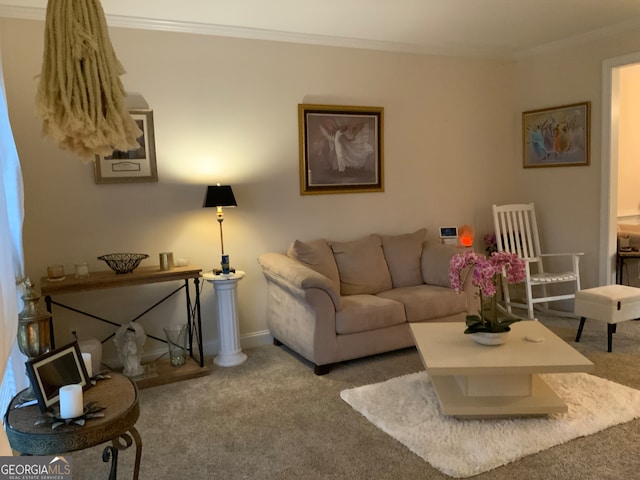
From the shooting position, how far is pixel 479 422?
2656 mm

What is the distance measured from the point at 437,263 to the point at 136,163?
256cm

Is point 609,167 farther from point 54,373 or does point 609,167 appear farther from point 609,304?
point 54,373

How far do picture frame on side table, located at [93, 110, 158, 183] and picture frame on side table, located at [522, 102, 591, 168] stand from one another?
370 cm

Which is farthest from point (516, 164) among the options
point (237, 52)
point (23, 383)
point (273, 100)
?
point (23, 383)

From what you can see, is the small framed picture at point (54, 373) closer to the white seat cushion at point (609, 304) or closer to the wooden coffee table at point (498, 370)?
the wooden coffee table at point (498, 370)

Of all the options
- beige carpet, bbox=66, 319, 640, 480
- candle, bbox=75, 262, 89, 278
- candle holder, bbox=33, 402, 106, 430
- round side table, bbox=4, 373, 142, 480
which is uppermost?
candle, bbox=75, 262, 89, 278

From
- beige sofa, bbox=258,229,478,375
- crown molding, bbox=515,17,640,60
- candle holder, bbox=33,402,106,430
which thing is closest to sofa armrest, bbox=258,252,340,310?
beige sofa, bbox=258,229,478,375

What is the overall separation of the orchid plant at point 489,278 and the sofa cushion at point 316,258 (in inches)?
51.4

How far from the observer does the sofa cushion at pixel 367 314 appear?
137 inches

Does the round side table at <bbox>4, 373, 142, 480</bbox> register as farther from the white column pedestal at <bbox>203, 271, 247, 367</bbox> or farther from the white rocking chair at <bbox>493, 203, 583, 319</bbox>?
the white rocking chair at <bbox>493, 203, 583, 319</bbox>

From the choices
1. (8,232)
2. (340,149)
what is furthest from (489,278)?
(8,232)

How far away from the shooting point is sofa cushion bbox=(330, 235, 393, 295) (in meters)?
4.09

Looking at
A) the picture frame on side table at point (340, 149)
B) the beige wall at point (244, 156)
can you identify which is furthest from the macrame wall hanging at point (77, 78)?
the picture frame on side table at point (340, 149)

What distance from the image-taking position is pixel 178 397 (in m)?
3.17
